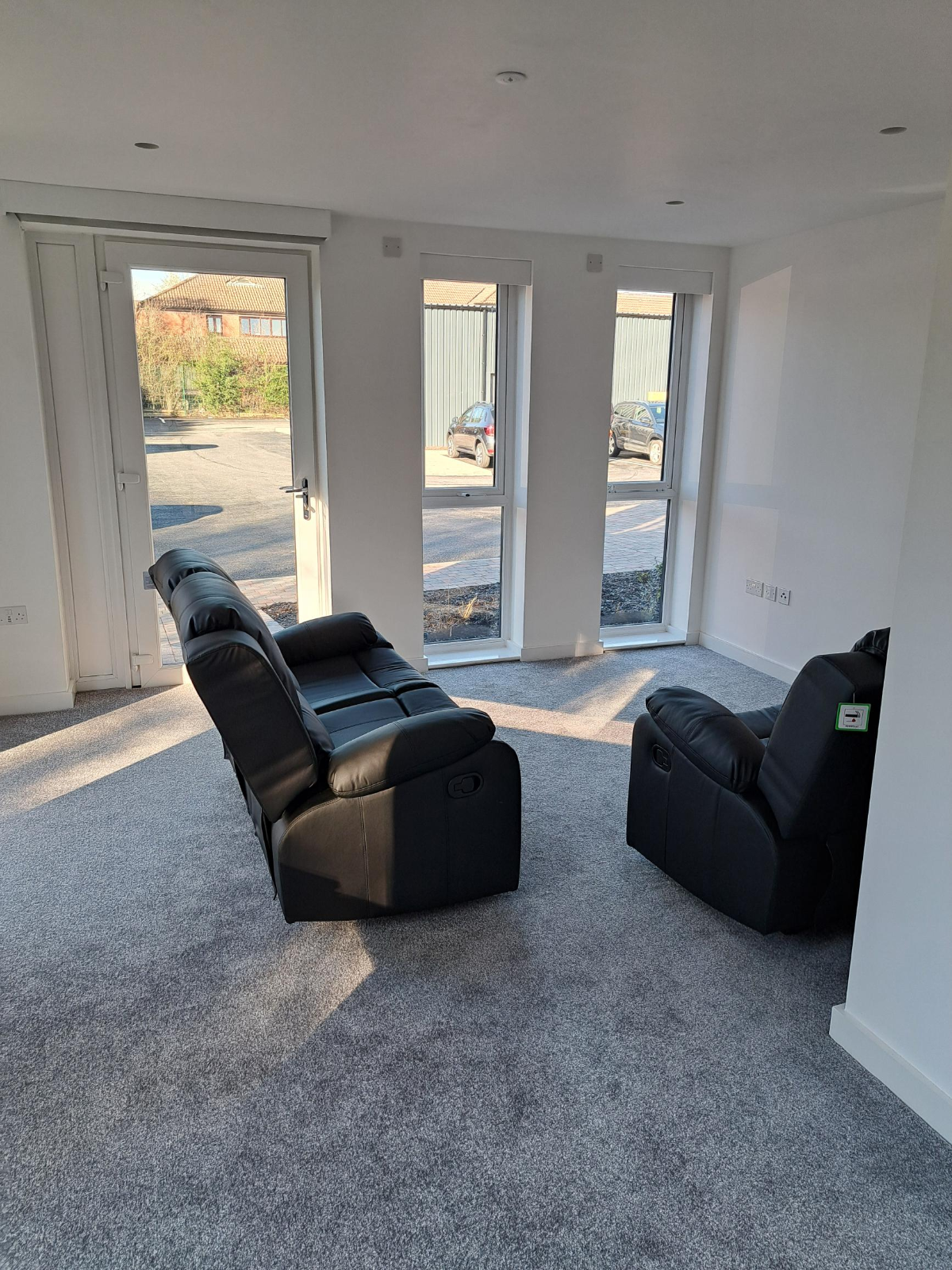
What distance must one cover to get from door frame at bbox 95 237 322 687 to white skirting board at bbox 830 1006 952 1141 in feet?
11.9

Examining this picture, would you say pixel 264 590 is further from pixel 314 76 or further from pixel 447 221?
pixel 314 76

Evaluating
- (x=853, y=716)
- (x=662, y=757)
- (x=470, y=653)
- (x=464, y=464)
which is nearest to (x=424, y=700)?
(x=662, y=757)

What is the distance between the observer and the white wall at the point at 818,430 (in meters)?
4.33

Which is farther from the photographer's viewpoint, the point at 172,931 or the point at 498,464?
the point at 498,464

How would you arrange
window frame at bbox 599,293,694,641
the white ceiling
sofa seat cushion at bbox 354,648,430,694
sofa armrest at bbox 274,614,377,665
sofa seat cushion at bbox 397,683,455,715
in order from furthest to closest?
window frame at bbox 599,293,694,641 → sofa armrest at bbox 274,614,377,665 → sofa seat cushion at bbox 354,648,430,694 → sofa seat cushion at bbox 397,683,455,715 → the white ceiling

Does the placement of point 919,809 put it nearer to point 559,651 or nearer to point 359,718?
point 359,718

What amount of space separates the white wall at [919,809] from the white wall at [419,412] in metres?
3.44

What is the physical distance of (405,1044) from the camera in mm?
2266

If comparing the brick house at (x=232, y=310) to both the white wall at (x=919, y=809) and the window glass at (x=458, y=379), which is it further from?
the white wall at (x=919, y=809)

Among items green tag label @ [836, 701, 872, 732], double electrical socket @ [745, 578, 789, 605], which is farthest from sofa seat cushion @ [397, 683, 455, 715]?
double electrical socket @ [745, 578, 789, 605]

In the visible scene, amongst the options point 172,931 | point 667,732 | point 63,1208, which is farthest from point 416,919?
point 63,1208

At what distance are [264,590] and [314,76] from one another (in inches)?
118

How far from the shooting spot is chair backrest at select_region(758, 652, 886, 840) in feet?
7.59

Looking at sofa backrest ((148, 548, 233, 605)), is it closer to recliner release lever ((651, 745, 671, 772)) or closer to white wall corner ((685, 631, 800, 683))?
recliner release lever ((651, 745, 671, 772))
